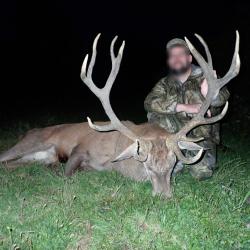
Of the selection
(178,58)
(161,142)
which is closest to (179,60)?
(178,58)

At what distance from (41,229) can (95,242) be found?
454 millimetres

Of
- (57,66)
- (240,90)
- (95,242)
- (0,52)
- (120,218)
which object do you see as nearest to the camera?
(95,242)

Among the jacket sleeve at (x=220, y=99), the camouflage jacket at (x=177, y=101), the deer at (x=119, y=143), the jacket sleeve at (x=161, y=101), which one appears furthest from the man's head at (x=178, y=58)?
the deer at (x=119, y=143)

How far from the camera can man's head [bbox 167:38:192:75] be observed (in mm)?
6402

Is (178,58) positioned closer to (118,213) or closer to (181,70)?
(181,70)

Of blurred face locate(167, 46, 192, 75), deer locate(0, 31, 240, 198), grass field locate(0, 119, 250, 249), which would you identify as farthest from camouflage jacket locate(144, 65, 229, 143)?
grass field locate(0, 119, 250, 249)

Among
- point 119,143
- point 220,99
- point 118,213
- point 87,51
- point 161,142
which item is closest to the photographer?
point 118,213

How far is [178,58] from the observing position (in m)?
6.43

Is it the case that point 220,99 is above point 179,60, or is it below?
below

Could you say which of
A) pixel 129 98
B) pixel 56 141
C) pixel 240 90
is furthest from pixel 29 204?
pixel 129 98

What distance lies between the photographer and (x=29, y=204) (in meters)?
4.88

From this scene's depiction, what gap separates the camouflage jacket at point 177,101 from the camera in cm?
634

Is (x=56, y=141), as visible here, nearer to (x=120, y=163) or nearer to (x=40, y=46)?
(x=120, y=163)

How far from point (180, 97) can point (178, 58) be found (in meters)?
0.48
